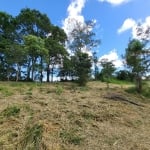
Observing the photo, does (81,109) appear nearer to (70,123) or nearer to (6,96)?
(70,123)

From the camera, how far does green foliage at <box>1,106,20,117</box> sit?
9173 mm

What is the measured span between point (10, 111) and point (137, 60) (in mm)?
12111

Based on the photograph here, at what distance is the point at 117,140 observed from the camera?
778 centimetres

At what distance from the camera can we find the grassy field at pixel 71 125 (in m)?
7.36

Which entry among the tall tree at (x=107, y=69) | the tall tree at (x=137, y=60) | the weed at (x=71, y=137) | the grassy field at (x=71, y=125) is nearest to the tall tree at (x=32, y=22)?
the tall tree at (x=107, y=69)

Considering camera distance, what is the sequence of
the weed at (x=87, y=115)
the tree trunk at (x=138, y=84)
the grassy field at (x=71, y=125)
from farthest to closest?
the tree trunk at (x=138, y=84), the weed at (x=87, y=115), the grassy field at (x=71, y=125)

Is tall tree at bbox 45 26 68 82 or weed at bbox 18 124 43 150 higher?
tall tree at bbox 45 26 68 82

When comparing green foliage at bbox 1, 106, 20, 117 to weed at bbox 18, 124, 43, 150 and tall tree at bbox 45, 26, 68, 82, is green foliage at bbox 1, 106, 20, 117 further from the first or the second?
tall tree at bbox 45, 26, 68, 82

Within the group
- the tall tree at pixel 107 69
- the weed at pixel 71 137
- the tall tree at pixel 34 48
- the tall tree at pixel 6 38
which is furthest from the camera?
the tall tree at pixel 107 69

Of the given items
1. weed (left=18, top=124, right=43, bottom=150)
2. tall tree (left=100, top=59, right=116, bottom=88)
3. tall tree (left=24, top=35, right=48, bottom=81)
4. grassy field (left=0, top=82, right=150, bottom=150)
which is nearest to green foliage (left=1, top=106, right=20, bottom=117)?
grassy field (left=0, top=82, right=150, bottom=150)

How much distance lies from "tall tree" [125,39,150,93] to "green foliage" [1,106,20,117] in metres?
11.1

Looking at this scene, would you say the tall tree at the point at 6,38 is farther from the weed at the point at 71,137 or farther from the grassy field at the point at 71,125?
the weed at the point at 71,137

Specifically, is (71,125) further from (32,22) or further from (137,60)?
(32,22)

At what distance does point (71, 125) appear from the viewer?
8562mm
